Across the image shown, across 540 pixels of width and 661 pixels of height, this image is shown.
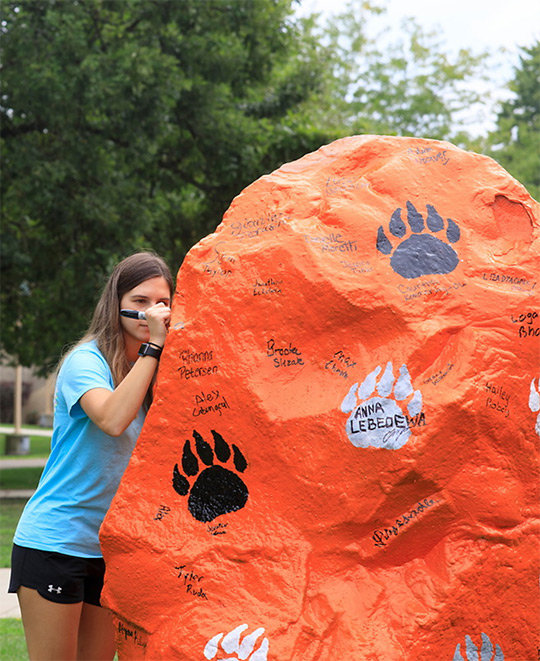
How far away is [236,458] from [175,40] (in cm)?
653

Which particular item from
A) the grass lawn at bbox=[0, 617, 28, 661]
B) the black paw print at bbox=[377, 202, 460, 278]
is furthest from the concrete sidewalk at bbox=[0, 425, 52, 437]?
the black paw print at bbox=[377, 202, 460, 278]

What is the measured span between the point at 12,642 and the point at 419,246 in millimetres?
3591

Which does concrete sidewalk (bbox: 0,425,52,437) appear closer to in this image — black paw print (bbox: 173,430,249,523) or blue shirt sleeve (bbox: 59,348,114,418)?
blue shirt sleeve (bbox: 59,348,114,418)

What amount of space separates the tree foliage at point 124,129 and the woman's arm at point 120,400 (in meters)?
4.56

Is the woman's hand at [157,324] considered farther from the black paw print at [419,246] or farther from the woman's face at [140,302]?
the black paw print at [419,246]

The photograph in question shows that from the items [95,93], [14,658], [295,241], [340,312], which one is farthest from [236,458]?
[95,93]

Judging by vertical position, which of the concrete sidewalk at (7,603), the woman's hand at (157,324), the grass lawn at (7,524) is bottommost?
the grass lawn at (7,524)

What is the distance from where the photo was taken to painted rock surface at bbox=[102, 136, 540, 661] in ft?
7.38

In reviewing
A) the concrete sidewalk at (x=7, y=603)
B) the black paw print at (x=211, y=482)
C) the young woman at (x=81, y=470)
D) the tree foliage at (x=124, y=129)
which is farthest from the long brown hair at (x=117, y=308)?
the tree foliage at (x=124, y=129)

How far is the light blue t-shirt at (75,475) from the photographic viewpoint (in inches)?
95.3

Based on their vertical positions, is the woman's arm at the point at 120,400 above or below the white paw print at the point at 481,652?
above

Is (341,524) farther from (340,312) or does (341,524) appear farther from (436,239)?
(436,239)

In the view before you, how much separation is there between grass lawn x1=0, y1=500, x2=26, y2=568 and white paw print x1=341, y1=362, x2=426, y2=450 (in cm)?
510

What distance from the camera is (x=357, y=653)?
217cm
